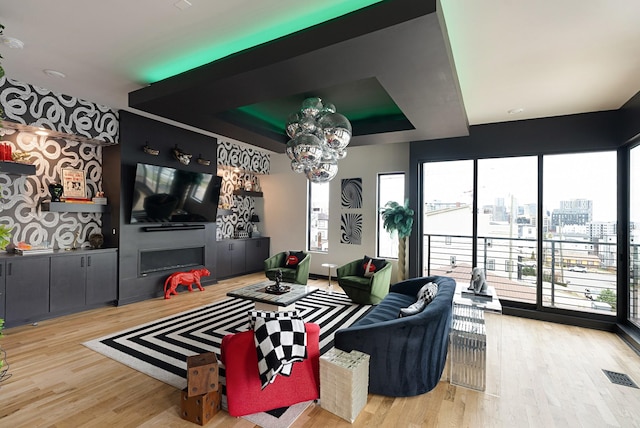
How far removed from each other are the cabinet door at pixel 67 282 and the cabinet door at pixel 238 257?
2916 millimetres

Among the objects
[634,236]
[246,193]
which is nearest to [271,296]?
[246,193]

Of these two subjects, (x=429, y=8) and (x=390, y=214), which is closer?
(x=429, y=8)

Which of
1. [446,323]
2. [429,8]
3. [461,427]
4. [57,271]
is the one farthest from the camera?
[57,271]

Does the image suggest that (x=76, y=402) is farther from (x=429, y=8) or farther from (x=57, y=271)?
(x=429, y=8)

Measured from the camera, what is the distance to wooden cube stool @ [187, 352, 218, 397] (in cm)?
218

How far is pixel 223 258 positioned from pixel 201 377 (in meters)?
4.78

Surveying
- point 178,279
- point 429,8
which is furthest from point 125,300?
point 429,8

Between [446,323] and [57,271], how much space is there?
16.3 feet

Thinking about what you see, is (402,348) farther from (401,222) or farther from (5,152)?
(5,152)

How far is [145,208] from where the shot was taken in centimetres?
518

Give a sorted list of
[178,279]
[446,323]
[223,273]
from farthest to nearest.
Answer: [223,273]
[178,279]
[446,323]

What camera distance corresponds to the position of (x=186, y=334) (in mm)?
3715

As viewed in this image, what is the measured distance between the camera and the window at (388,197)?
6.43m

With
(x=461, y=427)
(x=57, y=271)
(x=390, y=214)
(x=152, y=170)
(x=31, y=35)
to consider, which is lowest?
(x=461, y=427)
